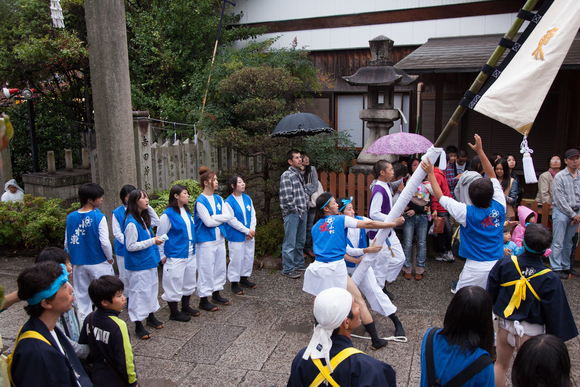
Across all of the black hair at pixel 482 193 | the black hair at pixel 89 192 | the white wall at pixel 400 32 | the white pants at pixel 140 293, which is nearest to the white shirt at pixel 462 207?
the black hair at pixel 482 193

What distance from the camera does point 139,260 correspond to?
5.27 m

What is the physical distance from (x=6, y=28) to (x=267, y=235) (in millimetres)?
7818

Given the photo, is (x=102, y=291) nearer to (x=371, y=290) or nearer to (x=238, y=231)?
(x=371, y=290)

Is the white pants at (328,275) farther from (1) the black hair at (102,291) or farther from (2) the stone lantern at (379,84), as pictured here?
(2) the stone lantern at (379,84)

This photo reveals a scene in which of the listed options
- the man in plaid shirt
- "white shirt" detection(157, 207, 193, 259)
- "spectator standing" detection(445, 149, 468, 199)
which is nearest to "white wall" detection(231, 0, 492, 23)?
"spectator standing" detection(445, 149, 468, 199)

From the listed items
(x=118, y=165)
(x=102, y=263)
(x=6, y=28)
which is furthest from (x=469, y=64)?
(x=6, y=28)

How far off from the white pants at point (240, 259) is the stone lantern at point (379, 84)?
3.04 meters

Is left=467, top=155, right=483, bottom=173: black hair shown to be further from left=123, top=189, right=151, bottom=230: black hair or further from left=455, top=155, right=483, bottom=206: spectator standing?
left=123, top=189, right=151, bottom=230: black hair

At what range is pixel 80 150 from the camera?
38.1 ft

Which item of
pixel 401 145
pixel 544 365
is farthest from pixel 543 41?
pixel 401 145

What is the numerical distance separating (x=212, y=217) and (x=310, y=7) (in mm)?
7555

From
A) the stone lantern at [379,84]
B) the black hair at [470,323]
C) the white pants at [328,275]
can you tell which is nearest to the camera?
the black hair at [470,323]

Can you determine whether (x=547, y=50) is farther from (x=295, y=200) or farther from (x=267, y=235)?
(x=267, y=235)

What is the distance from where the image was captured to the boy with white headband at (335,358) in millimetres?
2365
